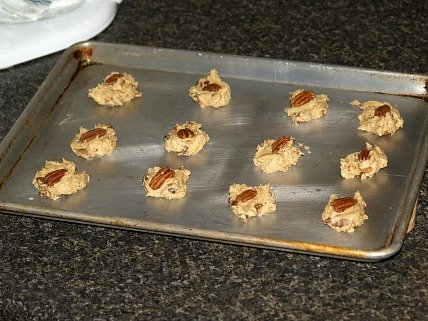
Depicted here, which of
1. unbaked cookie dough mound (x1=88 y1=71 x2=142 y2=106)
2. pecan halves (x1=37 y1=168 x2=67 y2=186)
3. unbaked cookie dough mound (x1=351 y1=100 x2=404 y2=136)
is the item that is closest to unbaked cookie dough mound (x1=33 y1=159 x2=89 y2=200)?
pecan halves (x1=37 y1=168 x2=67 y2=186)

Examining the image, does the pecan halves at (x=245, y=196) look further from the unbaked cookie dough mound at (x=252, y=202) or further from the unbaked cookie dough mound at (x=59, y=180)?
the unbaked cookie dough mound at (x=59, y=180)

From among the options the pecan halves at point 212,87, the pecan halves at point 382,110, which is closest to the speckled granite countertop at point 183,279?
the pecan halves at point 382,110

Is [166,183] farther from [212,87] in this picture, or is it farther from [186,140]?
[212,87]

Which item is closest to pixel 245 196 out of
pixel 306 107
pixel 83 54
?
pixel 306 107

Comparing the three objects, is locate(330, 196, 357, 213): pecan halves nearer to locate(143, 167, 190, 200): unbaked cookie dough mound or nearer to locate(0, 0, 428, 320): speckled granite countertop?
locate(0, 0, 428, 320): speckled granite countertop

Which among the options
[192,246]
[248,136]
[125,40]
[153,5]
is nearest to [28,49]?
[125,40]

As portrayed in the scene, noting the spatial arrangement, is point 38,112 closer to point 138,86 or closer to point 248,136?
point 138,86
